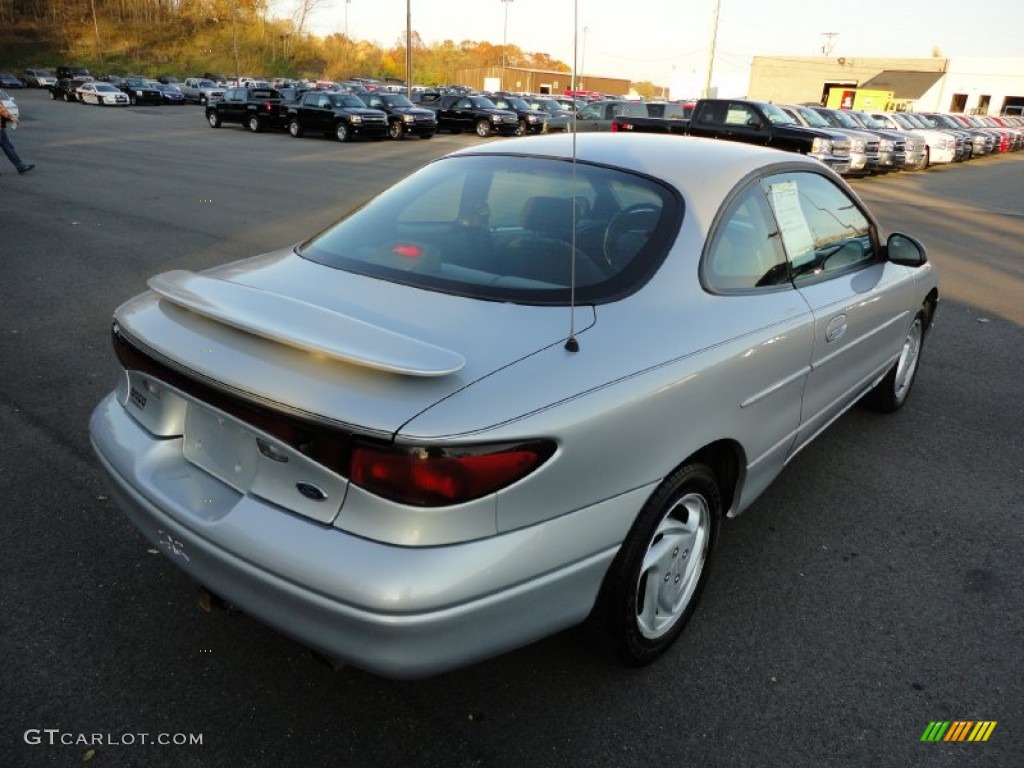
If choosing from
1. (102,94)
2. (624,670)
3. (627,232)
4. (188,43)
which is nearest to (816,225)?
(627,232)

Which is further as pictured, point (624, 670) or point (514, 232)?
point (514, 232)

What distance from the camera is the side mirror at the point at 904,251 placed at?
151 inches

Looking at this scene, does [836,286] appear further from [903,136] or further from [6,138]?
[903,136]

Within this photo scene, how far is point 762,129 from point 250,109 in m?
20.5

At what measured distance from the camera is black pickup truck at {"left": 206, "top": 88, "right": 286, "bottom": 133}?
94.7ft

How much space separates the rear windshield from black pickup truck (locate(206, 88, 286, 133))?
2829 cm

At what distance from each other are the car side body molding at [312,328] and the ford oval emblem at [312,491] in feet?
1.06

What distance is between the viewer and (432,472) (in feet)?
5.78

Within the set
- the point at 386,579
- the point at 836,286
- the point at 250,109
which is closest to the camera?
the point at 386,579

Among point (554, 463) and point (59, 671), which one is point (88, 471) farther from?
point (554, 463)

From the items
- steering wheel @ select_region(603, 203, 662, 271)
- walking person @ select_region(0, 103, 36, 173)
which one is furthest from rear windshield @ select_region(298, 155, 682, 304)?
walking person @ select_region(0, 103, 36, 173)

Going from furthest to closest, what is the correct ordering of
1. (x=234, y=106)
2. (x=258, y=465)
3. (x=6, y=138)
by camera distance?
1. (x=234, y=106)
2. (x=6, y=138)
3. (x=258, y=465)

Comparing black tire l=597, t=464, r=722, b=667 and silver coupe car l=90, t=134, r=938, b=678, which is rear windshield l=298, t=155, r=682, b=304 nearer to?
silver coupe car l=90, t=134, r=938, b=678

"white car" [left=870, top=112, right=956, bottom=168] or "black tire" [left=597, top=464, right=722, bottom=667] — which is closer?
"black tire" [left=597, top=464, right=722, bottom=667]
